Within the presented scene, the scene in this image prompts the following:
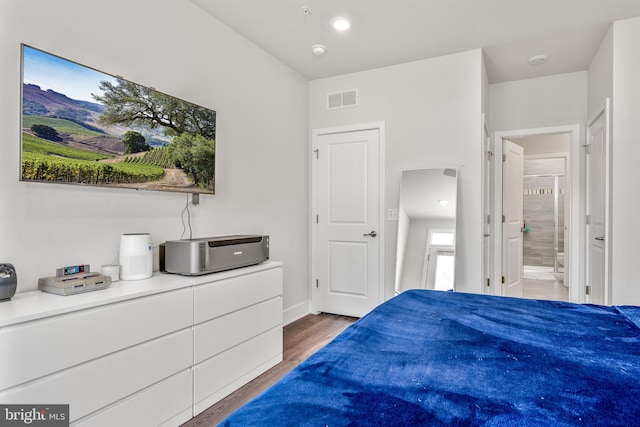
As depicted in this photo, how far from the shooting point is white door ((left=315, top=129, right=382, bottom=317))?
3.92 meters

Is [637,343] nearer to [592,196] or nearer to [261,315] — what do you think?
[261,315]

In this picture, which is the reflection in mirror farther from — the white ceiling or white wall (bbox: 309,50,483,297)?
the white ceiling

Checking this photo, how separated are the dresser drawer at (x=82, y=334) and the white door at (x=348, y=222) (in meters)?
2.32

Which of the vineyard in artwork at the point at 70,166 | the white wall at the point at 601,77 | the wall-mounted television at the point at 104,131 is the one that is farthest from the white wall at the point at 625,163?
the vineyard in artwork at the point at 70,166

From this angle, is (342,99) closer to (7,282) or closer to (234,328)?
(234,328)

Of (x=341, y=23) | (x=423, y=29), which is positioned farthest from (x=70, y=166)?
(x=423, y=29)

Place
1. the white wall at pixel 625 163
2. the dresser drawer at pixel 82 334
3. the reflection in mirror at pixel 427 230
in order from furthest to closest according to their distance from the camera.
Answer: the reflection in mirror at pixel 427 230 → the white wall at pixel 625 163 → the dresser drawer at pixel 82 334

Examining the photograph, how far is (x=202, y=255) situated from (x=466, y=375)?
1.66m

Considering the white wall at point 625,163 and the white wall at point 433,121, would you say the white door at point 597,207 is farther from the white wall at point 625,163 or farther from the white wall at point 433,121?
the white wall at point 433,121

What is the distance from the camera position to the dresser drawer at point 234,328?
2105 millimetres

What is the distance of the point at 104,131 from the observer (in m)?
2.01

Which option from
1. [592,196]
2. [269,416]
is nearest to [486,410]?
[269,416]

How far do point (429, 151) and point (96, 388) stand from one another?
3.31 metres

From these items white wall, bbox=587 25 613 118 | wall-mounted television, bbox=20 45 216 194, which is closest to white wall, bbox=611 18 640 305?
white wall, bbox=587 25 613 118
